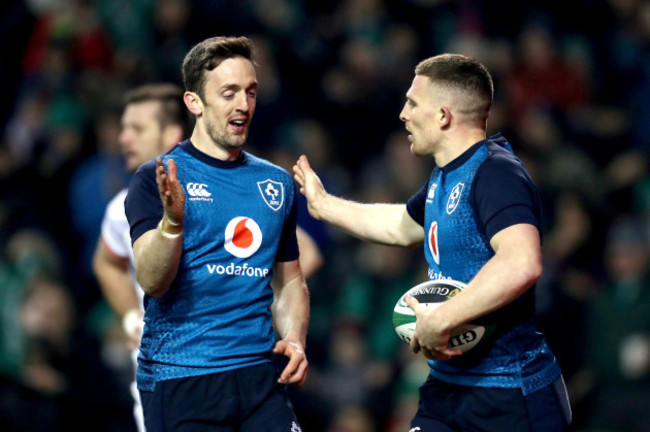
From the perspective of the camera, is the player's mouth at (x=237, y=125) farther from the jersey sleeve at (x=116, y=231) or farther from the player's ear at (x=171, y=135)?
the jersey sleeve at (x=116, y=231)

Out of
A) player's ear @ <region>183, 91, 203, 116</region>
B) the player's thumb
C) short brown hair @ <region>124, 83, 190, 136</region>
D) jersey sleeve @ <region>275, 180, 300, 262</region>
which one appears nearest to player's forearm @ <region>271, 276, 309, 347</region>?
jersey sleeve @ <region>275, 180, 300, 262</region>

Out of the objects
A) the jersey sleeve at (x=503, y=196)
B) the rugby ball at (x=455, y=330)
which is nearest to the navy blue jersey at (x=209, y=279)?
the rugby ball at (x=455, y=330)

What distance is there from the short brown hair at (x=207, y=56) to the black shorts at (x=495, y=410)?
6.02 ft

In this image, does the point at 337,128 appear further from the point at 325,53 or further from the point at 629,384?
the point at 629,384

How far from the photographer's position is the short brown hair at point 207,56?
498 cm

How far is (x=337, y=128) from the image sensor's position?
455 inches

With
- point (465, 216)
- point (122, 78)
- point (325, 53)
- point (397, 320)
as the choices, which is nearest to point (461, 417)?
point (397, 320)

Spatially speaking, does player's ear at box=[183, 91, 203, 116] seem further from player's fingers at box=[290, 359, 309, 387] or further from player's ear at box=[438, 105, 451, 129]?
player's fingers at box=[290, 359, 309, 387]

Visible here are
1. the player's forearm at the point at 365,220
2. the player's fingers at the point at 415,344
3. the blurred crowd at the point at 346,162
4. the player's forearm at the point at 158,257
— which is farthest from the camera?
the blurred crowd at the point at 346,162

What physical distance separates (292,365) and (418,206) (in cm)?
119

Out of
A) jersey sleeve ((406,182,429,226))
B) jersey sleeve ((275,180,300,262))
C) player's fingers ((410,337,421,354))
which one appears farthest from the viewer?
jersey sleeve ((406,182,429,226))

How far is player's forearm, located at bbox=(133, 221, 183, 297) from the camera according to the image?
4.43m

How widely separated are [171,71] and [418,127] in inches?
257

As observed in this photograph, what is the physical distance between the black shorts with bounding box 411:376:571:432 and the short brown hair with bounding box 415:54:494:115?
4.42 feet
